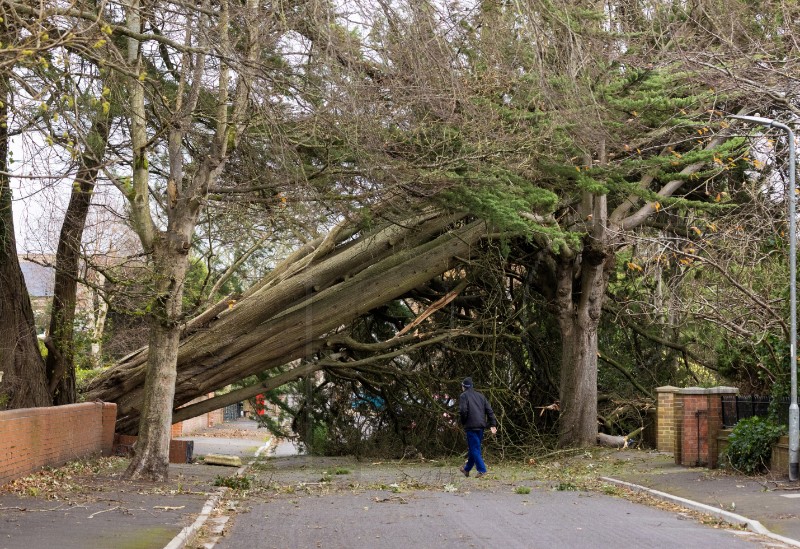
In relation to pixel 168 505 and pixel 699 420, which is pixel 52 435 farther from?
pixel 699 420

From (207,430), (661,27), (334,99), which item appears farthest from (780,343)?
(207,430)

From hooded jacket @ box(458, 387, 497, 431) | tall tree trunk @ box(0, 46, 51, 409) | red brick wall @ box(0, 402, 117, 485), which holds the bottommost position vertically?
red brick wall @ box(0, 402, 117, 485)

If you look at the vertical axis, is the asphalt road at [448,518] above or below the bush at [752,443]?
below

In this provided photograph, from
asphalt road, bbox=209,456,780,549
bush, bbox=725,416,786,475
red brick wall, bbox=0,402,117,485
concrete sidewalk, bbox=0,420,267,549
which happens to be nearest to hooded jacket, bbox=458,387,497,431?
asphalt road, bbox=209,456,780,549

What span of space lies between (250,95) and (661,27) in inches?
329

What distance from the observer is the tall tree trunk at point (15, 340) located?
1920 cm

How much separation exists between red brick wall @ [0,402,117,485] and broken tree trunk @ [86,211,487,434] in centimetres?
154

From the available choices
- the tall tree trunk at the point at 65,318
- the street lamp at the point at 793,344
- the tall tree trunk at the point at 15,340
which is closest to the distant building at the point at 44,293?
the tall tree trunk at the point at 65,318

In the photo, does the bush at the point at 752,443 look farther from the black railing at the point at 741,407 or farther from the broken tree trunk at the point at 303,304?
the broken tree trunk at the point at 303,304

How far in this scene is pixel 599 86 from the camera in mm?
18672

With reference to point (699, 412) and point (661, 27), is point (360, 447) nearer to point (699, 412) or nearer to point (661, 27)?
point (699, 412)

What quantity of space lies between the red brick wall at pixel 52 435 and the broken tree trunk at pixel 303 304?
5.05 ft

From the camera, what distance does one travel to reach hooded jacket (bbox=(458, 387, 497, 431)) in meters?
18.4

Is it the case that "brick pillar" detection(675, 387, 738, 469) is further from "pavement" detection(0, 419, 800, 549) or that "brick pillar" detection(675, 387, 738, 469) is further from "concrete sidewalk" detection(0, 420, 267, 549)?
"concrete sidewalk" detection(0, 420, 267, 549)
